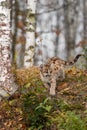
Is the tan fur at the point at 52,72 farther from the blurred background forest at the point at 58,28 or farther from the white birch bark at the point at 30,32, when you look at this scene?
the blurred background forest at the point at 58,28

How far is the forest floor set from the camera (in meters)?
9.11

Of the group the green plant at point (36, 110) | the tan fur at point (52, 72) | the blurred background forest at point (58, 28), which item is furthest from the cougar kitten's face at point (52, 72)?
the blurred background forest at point (58, 28)

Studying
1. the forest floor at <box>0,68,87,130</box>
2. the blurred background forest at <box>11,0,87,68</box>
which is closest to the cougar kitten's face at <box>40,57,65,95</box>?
the forest floor at <box>0,68,87,130</box>

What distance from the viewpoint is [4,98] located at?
9.54 meters

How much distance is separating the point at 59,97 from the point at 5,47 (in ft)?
5.21

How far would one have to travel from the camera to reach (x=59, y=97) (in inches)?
375

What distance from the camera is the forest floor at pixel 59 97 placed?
9109 millimetres

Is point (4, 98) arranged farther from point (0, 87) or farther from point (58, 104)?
point (58, 104)

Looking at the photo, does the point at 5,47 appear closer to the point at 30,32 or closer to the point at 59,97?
the point at 59,97

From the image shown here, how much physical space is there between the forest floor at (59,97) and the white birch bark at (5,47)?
29 cm

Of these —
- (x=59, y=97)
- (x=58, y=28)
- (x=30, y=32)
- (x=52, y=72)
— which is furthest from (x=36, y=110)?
(x=58, y=28)

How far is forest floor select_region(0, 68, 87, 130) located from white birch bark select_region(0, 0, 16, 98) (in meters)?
0.29

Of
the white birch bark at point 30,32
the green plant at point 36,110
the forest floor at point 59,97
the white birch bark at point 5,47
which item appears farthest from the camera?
the white birch bark at point 30,32

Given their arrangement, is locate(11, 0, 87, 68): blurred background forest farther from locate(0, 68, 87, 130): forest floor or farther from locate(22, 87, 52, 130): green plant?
locate(22, 87, 52, 130): green plant
